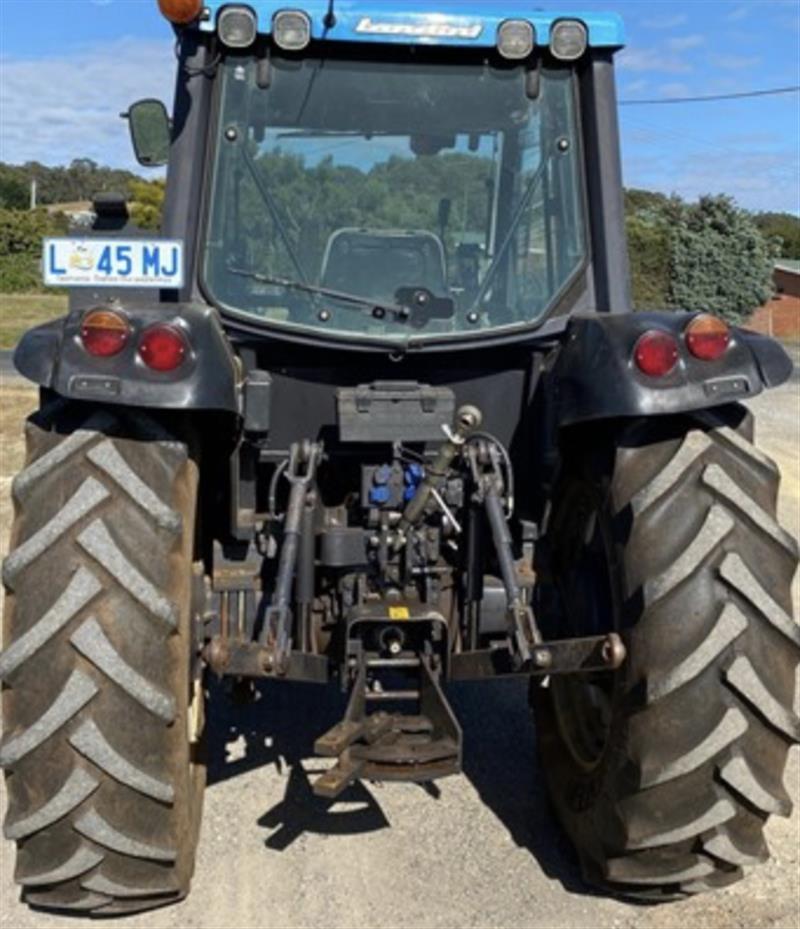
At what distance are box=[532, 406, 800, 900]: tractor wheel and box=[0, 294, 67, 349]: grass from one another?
23291 millimetres

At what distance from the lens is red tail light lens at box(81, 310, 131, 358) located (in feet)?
11.2

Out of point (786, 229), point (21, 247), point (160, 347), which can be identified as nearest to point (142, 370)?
point (160, 347)

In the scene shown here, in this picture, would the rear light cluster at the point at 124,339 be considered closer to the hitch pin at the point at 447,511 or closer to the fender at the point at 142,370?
the fender at the point at 142,370

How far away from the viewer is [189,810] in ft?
12.0

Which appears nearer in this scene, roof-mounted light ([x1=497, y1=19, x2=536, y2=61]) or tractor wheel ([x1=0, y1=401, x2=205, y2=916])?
tractor wheel ([x1=0, y1=401, x2=205, y2=916])

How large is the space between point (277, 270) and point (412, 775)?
1.63m

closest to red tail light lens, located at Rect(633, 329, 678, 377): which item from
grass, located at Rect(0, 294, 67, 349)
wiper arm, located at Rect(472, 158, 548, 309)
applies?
wiper arm, located at Rect(472, 158, 548, 309)

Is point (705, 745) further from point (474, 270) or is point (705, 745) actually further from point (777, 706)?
point (474, 270)

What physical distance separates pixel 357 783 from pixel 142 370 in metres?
2.03

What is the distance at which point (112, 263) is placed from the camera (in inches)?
145

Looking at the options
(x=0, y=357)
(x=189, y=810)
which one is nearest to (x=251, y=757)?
(x=189, y=810)

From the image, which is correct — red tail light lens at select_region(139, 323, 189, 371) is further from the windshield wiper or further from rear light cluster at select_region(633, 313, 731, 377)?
rear light cluster at select_region(633, 313, 731, 377)

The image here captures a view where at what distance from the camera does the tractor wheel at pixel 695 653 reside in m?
3.44

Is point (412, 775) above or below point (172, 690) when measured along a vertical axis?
below
